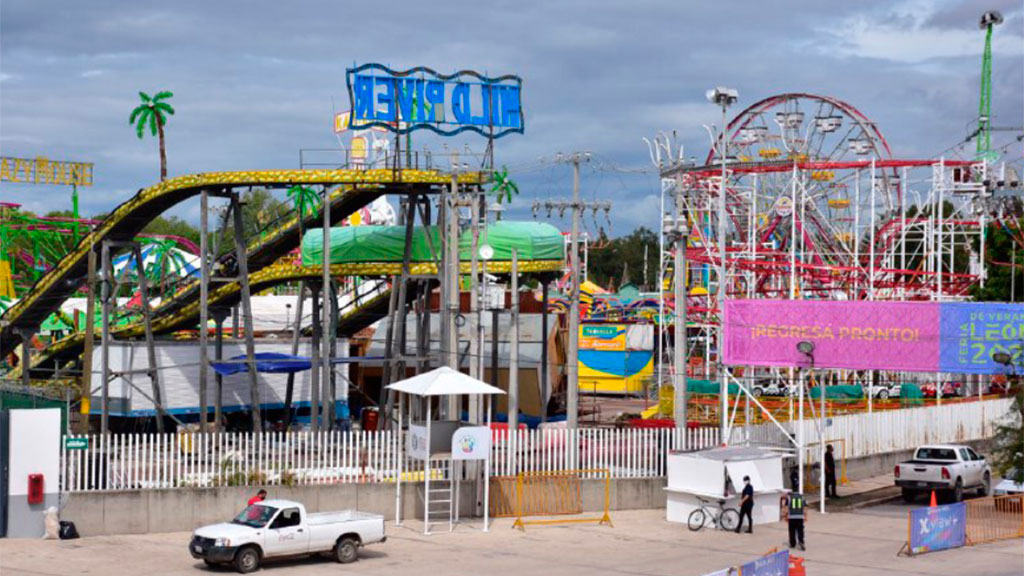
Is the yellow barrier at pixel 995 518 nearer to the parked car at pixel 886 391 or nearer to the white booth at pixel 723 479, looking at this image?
the white booth at pixel 723 479

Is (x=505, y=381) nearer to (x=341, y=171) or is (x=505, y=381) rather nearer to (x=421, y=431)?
(x=341, y=171)

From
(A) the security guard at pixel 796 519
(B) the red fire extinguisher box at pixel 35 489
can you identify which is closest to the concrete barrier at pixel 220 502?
(B) the red fire extinguisher box at pixel 35 489

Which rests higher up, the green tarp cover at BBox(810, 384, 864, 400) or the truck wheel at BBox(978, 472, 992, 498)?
the green tarp cover at BBox(810, 384, 864, 400)

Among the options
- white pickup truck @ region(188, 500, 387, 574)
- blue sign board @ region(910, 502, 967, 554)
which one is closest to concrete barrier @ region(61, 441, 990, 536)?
white pickup truck @ region(188, 500, 387, 574)

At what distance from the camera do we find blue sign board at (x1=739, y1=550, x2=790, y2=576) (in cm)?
2011

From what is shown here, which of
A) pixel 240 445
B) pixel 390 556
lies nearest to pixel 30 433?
pixel 240 445

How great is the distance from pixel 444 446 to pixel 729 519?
681cm

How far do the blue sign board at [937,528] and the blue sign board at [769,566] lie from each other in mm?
7031

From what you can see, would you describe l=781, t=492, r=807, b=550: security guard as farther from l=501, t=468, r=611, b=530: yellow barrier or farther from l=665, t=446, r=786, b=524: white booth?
l=501, t=468, r=611, b=530: yellow barrier

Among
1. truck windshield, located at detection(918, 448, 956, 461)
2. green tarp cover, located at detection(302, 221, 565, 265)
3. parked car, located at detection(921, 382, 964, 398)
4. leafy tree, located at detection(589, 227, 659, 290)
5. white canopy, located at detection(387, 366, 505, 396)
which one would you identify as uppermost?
leafy tree, located at detection(589, 227, 659, 290)

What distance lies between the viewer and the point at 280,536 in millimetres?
25250

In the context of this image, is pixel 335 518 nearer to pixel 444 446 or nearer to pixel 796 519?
pixel 444 446

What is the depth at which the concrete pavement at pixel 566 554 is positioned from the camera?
2536 centimetres

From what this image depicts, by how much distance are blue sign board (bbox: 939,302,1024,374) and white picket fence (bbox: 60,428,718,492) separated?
6.13m
